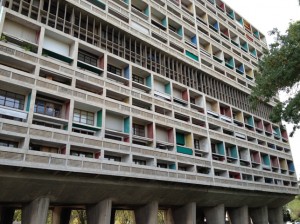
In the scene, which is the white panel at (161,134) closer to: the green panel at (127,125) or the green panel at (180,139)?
the green panel at (180,139)

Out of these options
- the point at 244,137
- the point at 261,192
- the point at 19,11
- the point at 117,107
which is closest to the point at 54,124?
the point at 117,107

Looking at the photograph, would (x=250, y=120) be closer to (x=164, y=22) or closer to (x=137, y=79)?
(x=164, y=22)

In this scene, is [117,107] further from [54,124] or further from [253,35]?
[253,35]

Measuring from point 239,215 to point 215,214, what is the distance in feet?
13.2

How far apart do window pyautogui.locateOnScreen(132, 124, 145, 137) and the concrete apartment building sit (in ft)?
0.27

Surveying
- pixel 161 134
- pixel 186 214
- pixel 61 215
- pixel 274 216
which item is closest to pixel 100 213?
pixel 61 215

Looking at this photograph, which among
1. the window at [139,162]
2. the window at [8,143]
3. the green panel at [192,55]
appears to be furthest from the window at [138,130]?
the green panel at [192,55]

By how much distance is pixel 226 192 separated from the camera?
24.1 metres

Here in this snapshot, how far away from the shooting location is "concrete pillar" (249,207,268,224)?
3012cm

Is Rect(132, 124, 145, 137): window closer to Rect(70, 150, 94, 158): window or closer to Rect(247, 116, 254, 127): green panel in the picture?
Rect(70, 150, 94, 158): window

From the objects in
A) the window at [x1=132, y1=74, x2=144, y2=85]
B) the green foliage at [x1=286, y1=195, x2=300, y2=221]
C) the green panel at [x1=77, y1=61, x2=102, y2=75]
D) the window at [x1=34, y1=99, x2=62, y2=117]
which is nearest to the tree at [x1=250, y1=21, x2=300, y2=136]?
the window at [x1=132, y1=74, x2=144, y2=85]

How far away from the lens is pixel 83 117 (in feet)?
56.5

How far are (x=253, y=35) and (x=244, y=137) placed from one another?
1796 centimetres

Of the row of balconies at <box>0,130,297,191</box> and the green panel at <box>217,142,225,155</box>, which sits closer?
the row of balconies at <box>0,130,297,191</box>
